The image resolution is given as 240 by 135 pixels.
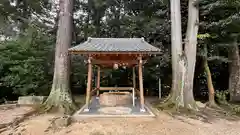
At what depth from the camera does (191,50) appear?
26.4 ft

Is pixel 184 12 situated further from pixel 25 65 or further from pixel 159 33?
pixel 25 65

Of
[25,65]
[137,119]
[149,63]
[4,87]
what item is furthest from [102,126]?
[4,87]

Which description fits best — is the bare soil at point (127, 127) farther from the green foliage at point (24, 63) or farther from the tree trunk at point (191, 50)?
the green foliage at point (24, 63)

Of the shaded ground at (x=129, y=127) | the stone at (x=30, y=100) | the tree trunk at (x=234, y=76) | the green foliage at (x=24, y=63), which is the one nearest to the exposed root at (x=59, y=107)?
the shaded ground at (x=129, y=127)

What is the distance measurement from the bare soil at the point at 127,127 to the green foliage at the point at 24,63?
448 centimetres

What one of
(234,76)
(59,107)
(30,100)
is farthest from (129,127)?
(234,76)

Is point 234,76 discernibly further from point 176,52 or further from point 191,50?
point 176,52

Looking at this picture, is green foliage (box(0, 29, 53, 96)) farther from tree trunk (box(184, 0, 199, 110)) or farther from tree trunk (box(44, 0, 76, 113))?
tree trunk (box(184, 0, 199, 110))

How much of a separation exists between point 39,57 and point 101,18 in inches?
255

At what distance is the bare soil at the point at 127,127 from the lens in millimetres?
5102

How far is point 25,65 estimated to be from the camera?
10016 millimetres

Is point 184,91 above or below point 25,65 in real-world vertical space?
below

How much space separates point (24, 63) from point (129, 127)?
7.54 meters

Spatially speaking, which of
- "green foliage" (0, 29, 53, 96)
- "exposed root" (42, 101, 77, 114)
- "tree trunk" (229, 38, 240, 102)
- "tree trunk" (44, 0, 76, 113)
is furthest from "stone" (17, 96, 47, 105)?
"tree trunk" (229, 38, 240, 102)
